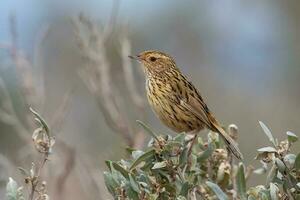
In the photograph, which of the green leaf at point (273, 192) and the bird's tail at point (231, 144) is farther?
the bird's tail at point (231, 144)

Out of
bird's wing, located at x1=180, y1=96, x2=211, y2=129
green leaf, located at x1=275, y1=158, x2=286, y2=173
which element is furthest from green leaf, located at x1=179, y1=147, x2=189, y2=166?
bird's wing, located at x1=180, y1=96, x2=211, y2=129

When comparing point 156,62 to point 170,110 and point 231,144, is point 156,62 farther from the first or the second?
point 231,144

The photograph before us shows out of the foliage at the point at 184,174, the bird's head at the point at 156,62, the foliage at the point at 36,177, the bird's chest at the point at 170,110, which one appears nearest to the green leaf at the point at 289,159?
the foliage at the point at 184,174

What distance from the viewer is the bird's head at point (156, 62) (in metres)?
5.86

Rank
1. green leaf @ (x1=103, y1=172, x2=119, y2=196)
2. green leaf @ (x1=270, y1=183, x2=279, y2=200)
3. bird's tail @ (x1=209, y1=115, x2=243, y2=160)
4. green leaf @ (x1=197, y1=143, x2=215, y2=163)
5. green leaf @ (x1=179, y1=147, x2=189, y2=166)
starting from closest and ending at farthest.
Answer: green leaf @ (x1=270, y1=183, x2=279, y2=200) → green leaf @ (x1=103, y1=172, x2=119, y2=196) → green leaf @ (x1=179, y1=147, x2=189, y2=166) → green leaf @ (x1=197, y1=143, x2=215, y2=163) → bird's tail @ (x1=209, y1=115, x2=243, y2=160)

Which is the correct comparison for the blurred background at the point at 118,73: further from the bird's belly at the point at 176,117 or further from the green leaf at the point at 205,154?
the green leaf at the point at 205,154

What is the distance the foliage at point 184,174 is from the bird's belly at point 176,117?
4.02 ft

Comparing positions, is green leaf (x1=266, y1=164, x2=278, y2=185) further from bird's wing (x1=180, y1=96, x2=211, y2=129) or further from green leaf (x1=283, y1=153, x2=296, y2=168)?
bird's wing (x1=180, y1=96, x2=211, y2=129)

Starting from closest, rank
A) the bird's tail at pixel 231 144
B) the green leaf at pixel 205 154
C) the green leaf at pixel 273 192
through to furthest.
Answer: the green leaf at pixel 273 192, the green leaf at pixel 205 154, the bird's tail at pixel 231 144

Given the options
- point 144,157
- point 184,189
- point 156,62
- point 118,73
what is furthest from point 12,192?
point 118,73

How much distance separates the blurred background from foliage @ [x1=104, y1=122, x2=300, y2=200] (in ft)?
6.01

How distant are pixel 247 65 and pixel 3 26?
6.08 m

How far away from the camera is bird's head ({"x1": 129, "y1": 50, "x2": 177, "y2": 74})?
19.2ft

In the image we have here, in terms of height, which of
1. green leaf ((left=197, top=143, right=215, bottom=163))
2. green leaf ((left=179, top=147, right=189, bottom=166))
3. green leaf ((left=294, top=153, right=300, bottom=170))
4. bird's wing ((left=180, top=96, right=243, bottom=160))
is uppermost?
bird's wing ((left=180, top=96, right=243, bottom=160))
